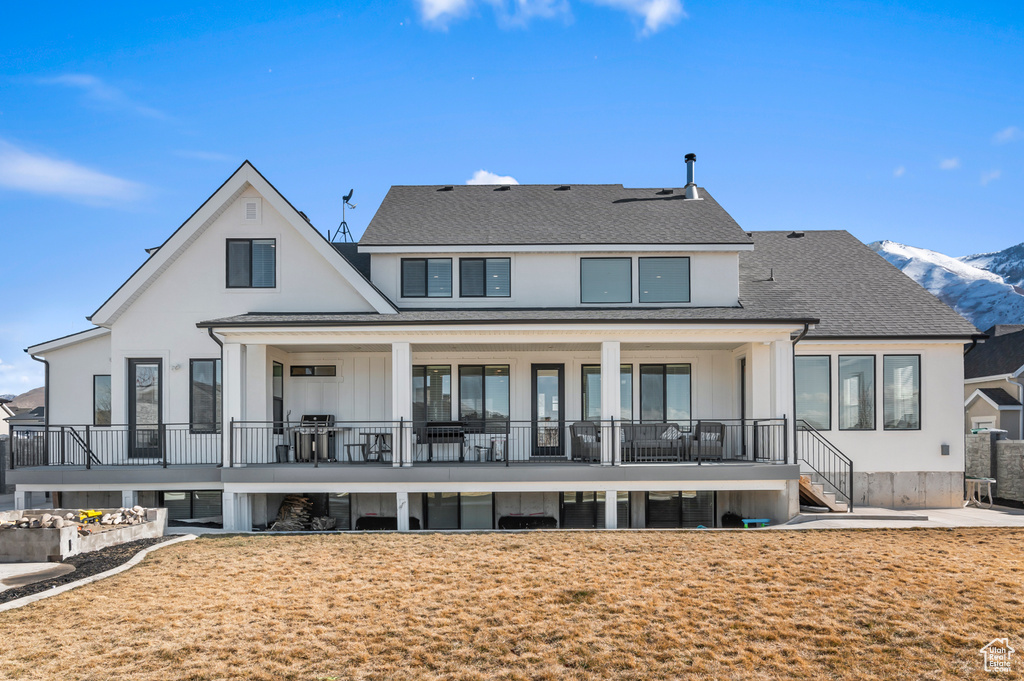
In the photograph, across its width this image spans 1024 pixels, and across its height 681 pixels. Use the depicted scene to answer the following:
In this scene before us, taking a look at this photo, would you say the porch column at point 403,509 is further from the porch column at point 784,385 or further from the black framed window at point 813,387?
the black framed window at point 813,387

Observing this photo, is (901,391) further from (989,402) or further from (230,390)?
(230,390)

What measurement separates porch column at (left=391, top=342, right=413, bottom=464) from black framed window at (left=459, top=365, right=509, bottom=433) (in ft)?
7.84

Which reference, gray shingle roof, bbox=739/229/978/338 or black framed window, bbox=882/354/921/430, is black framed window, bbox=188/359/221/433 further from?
black framed window, bbox=882/354/921/430

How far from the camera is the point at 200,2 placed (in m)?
16.0

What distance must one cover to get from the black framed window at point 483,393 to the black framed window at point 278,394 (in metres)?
4.13

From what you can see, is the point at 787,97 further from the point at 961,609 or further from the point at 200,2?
the point at 200,2

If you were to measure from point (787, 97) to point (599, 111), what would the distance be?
4.43 metres

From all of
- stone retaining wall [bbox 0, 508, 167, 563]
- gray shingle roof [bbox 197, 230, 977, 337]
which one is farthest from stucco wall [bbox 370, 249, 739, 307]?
stone retaining wall [bbox 0, 508, 167, 563]

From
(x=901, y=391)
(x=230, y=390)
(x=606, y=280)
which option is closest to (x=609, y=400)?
(x=606, y=280)

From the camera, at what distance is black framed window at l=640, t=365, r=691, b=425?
51.3ft

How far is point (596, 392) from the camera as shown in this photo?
1575 centimetres

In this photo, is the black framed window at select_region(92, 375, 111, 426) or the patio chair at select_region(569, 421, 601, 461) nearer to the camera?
the patio chair at select_region(569, 421, 601, 461)

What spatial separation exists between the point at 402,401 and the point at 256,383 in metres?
3.55

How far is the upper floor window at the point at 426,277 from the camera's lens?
15891 millimetres
